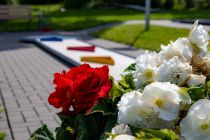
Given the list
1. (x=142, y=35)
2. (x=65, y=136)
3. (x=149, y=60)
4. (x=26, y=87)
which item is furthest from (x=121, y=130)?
(x=142, y=35)

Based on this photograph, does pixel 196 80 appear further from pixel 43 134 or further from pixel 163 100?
pixel 43 134

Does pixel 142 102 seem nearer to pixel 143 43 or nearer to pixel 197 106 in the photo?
pixel 197 106

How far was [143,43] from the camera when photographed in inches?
553

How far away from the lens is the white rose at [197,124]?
65.6 inches

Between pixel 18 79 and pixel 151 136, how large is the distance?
715 centimetres

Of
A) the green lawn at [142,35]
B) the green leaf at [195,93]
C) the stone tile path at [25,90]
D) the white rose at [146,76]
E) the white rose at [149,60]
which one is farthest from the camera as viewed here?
the green lawn at [142,35]

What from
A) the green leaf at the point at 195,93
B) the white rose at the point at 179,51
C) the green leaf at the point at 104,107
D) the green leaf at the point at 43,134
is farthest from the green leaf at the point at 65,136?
the green leaf at the point at 195,93

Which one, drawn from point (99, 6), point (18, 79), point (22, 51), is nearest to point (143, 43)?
point (22, 51)

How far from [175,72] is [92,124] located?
49 centimetres

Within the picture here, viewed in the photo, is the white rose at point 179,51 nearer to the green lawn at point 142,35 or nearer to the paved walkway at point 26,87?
the paved walkway at point 26,87

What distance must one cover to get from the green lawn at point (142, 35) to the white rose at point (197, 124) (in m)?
11.2

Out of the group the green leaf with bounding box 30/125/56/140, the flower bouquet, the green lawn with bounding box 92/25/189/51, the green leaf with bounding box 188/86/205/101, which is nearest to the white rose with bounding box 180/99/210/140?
the flower bouquet

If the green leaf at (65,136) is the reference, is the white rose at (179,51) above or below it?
above

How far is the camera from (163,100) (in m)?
1.72
